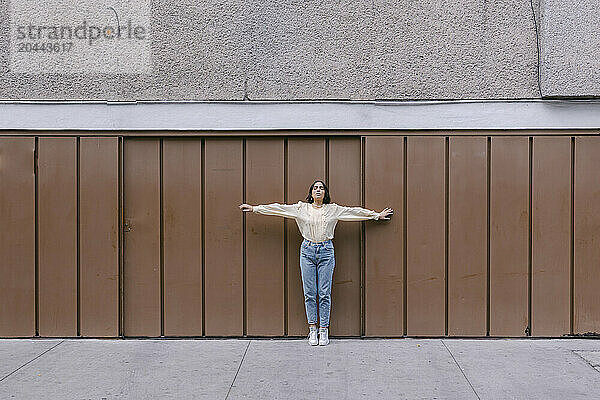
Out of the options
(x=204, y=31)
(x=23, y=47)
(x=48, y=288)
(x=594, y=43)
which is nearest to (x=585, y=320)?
(x=594, y=43)

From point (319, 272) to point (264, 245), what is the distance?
0.72m

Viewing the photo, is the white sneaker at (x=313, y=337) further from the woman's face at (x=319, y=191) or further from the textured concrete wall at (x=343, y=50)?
the textured concrete wall at (x=343, y=50)

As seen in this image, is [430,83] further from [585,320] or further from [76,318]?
[76,318]

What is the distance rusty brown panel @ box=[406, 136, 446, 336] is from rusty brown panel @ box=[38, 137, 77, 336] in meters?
3.65

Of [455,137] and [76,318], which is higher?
[455,137]

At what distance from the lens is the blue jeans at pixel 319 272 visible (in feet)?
23.0

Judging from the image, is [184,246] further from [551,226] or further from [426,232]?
[551,226]

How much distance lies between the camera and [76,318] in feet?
24.3

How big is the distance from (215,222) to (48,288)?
6.45ft

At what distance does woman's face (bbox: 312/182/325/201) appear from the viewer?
6969mm

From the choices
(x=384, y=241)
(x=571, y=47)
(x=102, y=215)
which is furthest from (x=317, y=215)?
(x=571, y=47)

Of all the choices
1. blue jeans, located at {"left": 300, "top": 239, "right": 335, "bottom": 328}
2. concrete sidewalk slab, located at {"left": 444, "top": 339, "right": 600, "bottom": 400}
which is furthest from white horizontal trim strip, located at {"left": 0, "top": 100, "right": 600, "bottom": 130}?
concrete sidewalk slab, located at {"left": 444, "top": 339, "right": 600, "bottom": 400}

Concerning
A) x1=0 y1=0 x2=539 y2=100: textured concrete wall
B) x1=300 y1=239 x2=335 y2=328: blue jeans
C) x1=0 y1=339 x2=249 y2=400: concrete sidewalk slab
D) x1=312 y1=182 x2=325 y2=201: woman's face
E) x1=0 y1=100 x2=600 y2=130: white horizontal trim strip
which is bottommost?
x1=0 y1=339 x2=249 y2=400: concrete sidewalk slab

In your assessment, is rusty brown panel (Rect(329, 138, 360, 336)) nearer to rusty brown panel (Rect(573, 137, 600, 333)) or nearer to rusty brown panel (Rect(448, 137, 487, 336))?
rusty brown panel (Rect(448, 137, 487, 336))
